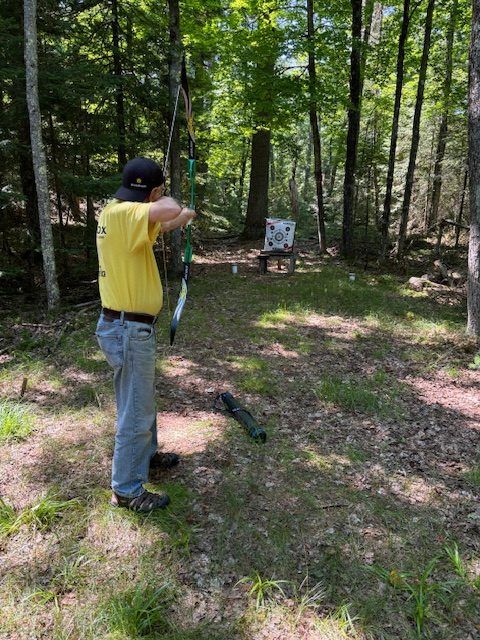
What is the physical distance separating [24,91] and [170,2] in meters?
3.29

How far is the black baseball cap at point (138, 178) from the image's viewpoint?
279cm

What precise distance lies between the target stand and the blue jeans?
851 cm

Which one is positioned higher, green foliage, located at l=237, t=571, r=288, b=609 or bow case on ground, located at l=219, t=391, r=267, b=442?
bow case on ground, located at l=219, t=391, r=267, b=442

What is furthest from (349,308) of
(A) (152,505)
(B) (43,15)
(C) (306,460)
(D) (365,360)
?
(B) (43,15)

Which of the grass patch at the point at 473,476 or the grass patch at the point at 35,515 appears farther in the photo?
the grass patch at the point at 473,476

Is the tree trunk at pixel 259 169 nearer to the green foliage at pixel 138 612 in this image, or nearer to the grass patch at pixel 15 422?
the grass patch at pixel 15 422

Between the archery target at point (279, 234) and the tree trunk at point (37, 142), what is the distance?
5352 millimetres

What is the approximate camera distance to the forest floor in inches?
102

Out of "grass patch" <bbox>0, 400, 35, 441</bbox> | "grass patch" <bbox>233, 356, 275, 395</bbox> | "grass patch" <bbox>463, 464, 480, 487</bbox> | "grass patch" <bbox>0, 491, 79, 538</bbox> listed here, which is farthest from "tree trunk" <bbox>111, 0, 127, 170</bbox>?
"grass patch" <bbox>463, 464, 480, 487</bbox>

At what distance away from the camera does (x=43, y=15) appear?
8445 millimetres

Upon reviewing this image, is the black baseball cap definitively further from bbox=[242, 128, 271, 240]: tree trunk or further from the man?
bbox=[242, 128, 271, 240]: tree trunk

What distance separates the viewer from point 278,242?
1148cm

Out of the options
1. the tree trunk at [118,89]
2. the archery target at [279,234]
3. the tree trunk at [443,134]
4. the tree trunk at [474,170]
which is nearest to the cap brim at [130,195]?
the tree trunk at [474,170]

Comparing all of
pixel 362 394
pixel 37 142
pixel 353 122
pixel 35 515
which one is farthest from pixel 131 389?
pixel 353 122
